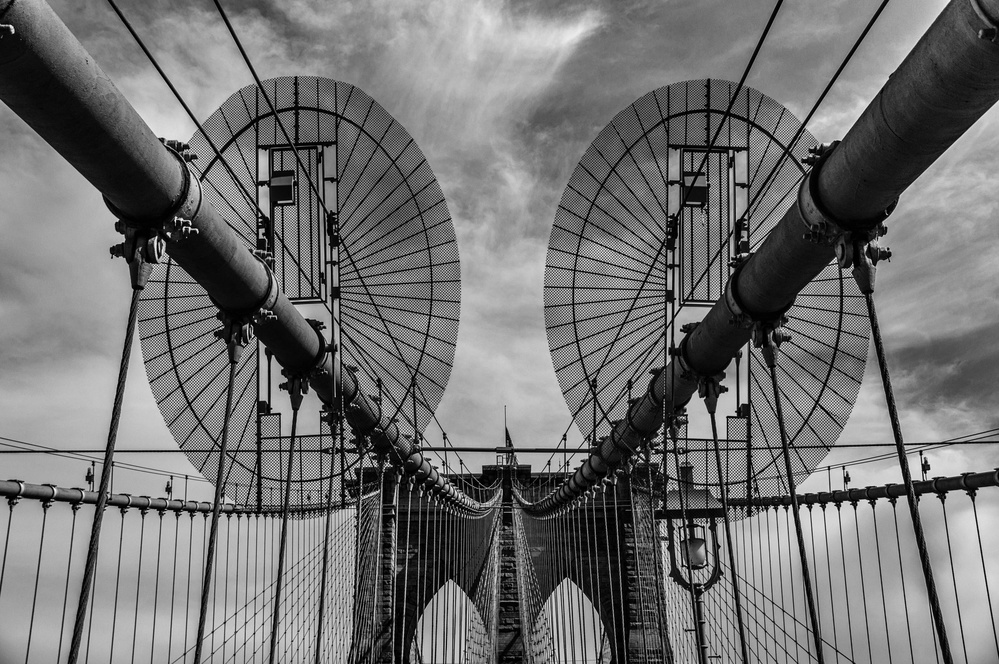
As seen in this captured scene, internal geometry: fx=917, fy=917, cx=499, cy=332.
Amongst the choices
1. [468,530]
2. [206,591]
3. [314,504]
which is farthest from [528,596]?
[206,591]

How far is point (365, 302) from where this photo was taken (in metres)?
15.9

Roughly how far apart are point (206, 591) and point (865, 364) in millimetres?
Answer: 10894

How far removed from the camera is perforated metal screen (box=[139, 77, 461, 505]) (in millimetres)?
13602

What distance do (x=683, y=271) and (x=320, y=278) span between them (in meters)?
5.93

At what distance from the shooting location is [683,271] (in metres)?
14.9

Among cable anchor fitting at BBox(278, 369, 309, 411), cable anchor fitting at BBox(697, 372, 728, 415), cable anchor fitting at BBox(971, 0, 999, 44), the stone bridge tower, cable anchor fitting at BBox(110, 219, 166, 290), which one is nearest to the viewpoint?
cable anchor fitting at BBox(971, 0, 999, 44)

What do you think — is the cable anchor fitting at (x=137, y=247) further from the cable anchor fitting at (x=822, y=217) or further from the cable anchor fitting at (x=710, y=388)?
the cable anchor fitting at (x=710, y=388)

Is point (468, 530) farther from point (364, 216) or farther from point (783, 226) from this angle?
point (783, 226)

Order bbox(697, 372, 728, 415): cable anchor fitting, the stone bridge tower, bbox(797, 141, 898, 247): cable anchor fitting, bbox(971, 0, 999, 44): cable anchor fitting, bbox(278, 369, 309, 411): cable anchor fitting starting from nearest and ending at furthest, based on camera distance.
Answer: bbox(971, 0, 999, 44): cable anchor fitting, bbox(797, 141, 898, 247): cable anchor fitting, bbox(278, 369, 309, 411): cable anchor fitting, bbox(697, 372, 728, 415): cable anchor fitting, the stone bridge tower

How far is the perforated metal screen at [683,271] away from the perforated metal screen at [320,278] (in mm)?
2491

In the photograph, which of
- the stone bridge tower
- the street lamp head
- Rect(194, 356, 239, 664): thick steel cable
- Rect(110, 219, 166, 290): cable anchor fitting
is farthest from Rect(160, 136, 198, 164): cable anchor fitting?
the stone bridge tower

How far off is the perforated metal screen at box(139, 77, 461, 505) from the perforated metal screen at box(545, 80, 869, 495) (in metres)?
2.49

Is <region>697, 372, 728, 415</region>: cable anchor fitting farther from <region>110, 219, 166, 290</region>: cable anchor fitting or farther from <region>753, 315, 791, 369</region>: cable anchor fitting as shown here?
<region>110, 219, 166, 290</region>: cable anchor fitting

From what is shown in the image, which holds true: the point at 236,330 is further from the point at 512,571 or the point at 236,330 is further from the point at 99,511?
the point at 512,571
